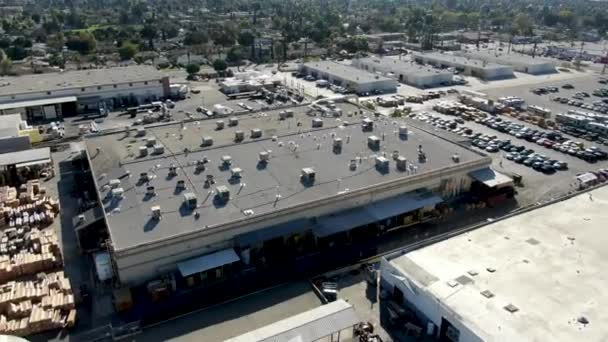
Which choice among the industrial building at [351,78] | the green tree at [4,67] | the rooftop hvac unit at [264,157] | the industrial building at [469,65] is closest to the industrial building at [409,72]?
the industrial building at [351,78]

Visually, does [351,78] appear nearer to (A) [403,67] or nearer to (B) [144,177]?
(A) [403,67]

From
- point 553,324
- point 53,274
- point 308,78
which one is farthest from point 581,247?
point 308,78

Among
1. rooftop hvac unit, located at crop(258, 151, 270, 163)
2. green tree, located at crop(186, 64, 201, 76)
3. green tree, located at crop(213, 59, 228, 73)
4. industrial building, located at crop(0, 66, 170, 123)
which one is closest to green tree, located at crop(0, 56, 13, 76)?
industrial building, located at crop(0, 66, 170, 123)

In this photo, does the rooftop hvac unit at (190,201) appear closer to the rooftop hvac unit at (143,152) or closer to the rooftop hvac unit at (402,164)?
the rooftop hvac unit at (143,152)

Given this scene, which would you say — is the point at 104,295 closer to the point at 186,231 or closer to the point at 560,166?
the point at 186,231

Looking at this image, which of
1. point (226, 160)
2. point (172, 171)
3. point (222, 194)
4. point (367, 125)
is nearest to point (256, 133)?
point (226, 160)

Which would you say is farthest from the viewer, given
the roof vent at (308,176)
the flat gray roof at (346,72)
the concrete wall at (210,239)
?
the flat gray roof at (346,72)

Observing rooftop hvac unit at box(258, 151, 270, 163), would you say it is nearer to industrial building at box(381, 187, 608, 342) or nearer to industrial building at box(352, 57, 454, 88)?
industrial building at box(381, 187, 608, 342)
